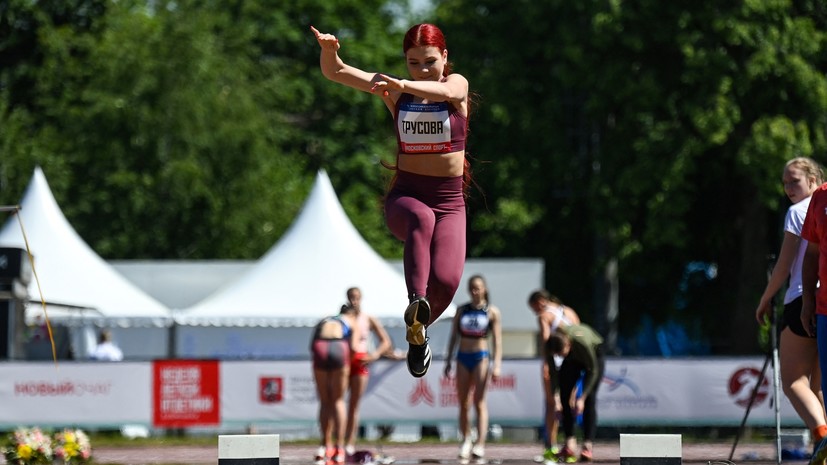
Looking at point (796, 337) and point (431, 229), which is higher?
point (431, 229)

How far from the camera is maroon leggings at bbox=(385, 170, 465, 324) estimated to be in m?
8.50

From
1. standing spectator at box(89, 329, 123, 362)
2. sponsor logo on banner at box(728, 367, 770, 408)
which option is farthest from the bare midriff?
standing spectator at box(89, 329, 123, 362)

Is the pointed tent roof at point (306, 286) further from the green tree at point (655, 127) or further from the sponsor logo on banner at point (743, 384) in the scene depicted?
the green tree at point (655, 127)

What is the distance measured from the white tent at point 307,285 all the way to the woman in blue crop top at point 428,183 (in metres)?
13.7

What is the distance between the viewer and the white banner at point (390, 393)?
19875mm

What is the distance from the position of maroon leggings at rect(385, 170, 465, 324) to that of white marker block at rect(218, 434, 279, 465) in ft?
4.48

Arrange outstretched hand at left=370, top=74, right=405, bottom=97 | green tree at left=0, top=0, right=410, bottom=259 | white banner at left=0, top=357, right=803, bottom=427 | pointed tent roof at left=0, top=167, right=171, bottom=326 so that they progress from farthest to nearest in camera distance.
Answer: green tree at left=0, top=0, right=410, bottom=259 → pointed tent roof at left=0, top=167, right=171, bottom=326 → white banner at left=0, top=357, right=803, bottom=427 → outstretched hand at left=370, top=74, right=405, bottom=97

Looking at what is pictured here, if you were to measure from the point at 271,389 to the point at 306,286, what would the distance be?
3.05 m

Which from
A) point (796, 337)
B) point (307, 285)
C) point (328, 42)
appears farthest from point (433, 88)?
point (307, 285)

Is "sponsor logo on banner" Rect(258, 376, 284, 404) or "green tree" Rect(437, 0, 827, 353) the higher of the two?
"green tree" Rect(437, 0, 827, 353)

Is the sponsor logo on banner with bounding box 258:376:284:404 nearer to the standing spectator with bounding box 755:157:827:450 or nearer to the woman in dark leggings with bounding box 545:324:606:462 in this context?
the woman in dark leggings with bounding box 545:324:606:462

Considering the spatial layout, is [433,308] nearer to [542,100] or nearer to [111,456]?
[111,456]

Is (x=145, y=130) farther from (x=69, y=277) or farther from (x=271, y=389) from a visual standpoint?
(x=271, y=389)

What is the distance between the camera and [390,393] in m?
20.2
